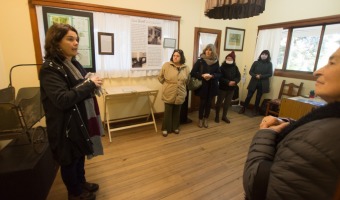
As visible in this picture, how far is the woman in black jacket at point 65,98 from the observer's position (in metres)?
1.15

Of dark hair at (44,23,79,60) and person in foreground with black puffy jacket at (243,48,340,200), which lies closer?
person in foreground with black puffy jacket at (243,48,340,200)

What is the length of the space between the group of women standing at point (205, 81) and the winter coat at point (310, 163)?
7.40ft

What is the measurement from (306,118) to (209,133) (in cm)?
255

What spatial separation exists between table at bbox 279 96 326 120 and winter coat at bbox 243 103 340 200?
2.69 meters

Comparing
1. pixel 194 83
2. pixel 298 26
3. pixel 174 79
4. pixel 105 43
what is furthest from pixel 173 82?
pixel 298 26

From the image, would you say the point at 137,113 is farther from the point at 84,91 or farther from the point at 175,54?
the point at 84,91

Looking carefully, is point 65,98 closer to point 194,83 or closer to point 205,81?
point 194,83

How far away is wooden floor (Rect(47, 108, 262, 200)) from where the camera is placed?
178cm

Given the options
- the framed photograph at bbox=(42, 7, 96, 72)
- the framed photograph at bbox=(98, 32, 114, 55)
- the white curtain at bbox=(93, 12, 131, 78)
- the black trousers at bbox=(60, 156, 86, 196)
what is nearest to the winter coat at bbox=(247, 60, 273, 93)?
the white curtain at bbox=(93, 12, 131, 78)

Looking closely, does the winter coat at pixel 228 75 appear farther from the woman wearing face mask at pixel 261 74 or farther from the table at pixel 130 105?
the table at pixel 130 105

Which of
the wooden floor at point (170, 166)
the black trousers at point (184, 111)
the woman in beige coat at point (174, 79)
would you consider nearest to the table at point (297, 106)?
the wooden floor at point (170, 166)

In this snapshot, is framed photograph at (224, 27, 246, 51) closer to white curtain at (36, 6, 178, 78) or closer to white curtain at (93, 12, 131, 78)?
white curtain at (36, 6, 178, 78)

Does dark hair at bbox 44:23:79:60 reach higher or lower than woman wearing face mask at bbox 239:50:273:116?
higher

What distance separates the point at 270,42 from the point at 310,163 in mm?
4150
